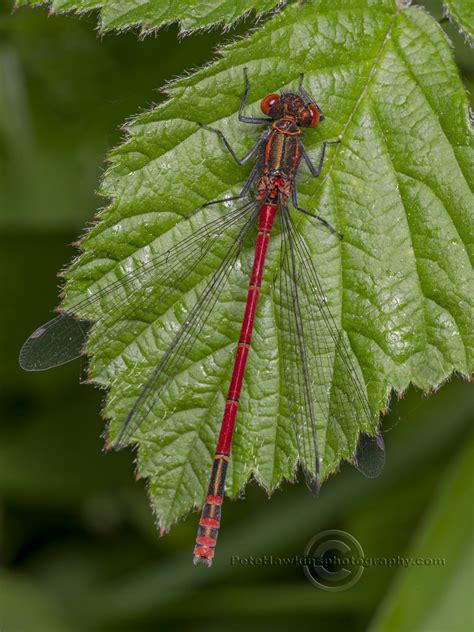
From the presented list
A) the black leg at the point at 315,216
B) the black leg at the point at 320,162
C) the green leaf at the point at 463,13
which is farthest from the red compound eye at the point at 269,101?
the green leaf at the point at 463,13

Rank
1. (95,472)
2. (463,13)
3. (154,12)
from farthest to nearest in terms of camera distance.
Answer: (95,472)
(463,13)
(154,12)

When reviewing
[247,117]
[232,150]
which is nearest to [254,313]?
[232,150]

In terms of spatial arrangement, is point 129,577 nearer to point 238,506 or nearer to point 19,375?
point 238,506

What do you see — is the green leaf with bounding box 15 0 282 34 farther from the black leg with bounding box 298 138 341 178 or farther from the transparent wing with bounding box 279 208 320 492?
the transparent wing with bounding box 279 208 320 492

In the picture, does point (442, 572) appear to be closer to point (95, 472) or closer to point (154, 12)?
point (95, 472)

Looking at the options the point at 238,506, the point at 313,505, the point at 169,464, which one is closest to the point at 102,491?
the point at 238,506

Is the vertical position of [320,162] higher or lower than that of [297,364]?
higher

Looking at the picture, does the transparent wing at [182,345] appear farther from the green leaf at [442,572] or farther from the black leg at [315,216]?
the green leaf at [442,572]
